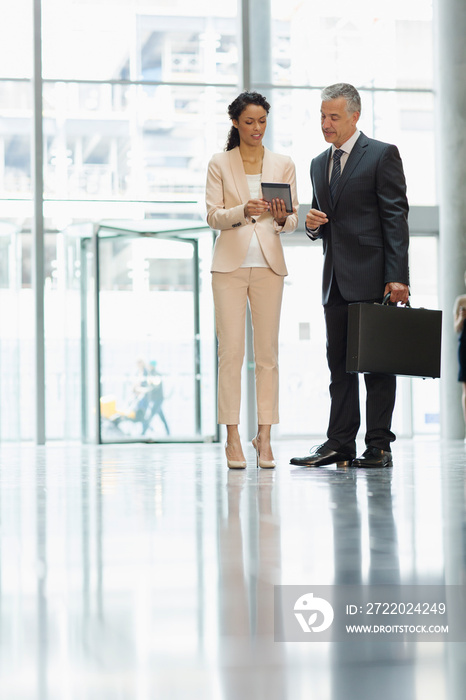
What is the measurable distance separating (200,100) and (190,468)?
5.92m

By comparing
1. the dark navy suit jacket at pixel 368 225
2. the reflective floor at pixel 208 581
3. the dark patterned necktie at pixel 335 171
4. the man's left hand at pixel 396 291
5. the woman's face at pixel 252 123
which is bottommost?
the reflective floor at pixel 208 581

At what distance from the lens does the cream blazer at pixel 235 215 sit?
12.6ft

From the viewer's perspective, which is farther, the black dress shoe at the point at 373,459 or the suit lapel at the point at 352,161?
the suit lapel at the point at 352,161

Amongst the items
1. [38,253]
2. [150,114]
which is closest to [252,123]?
[38,253]

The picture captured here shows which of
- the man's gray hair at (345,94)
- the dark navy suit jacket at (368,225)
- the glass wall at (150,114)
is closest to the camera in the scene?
the dark navy suit jacket at (368,225)

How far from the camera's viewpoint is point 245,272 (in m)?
3.87

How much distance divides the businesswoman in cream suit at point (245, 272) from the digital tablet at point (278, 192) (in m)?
0.13

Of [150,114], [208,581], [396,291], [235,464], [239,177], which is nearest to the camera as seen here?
[208,581]

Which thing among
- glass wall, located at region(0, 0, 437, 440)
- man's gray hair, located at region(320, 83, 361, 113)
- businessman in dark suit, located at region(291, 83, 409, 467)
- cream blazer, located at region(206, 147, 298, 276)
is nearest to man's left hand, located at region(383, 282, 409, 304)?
businessman in dark suit, located at region(291, 83, 409, 467)

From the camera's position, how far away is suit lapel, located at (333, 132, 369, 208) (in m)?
3.90

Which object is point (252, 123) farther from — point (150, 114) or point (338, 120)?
point (150, 114)

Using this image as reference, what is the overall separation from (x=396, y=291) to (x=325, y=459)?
2.51 ft

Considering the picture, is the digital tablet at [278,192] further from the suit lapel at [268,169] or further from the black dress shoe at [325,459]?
the black dress shoe at [325,459]

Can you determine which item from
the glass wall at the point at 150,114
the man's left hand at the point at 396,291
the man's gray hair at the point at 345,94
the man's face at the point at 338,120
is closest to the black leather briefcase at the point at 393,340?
the man's left hand at the point at 396,291
